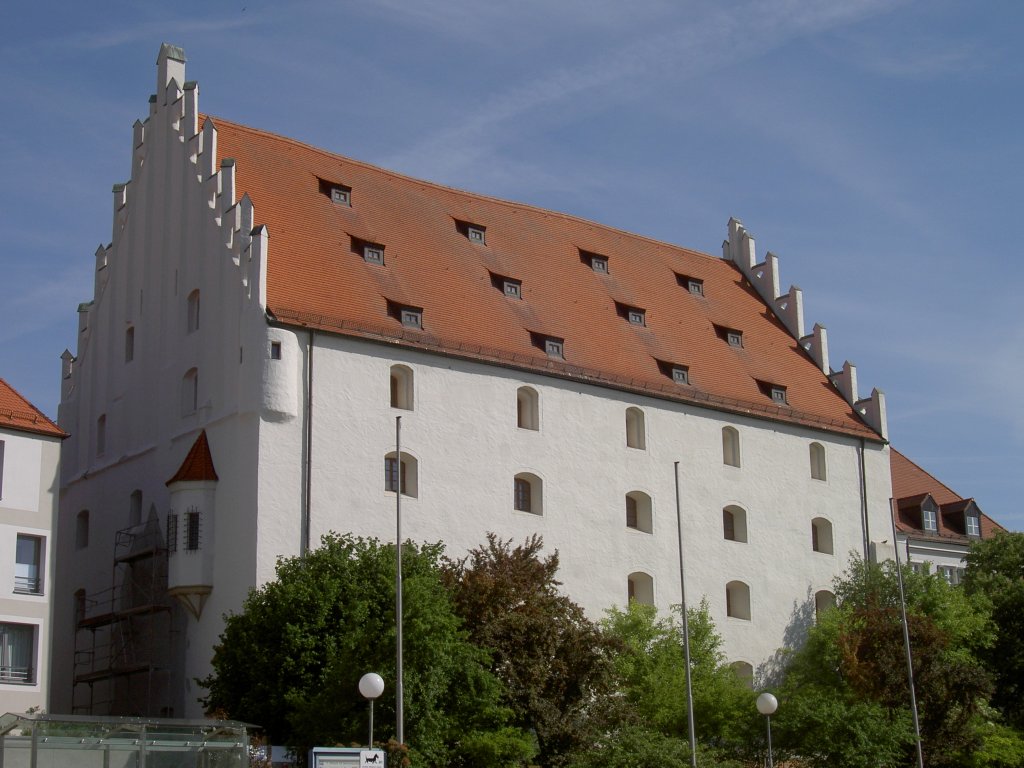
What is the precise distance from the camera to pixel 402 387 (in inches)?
1805

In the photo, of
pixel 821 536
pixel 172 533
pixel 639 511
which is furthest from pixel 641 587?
pixel 172 533

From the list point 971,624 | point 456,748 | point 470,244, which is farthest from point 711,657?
point 470,244

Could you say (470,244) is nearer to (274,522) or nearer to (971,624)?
(274,522)

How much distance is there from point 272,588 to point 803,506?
836 inches

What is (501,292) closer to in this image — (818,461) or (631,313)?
(631,313)

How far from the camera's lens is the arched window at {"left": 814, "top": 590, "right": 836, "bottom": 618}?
2116 inches

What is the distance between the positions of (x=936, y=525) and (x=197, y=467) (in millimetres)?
29136

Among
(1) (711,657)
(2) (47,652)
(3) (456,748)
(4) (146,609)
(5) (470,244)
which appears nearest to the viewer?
(3) (456,748)

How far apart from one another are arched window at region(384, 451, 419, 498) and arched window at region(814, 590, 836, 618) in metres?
15.6

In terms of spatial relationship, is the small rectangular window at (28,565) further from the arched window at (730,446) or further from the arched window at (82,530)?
the arched window at (730,446)

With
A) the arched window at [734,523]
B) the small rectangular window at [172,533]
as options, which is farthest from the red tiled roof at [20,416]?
the arched window at [734,523]

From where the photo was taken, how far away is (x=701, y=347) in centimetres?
5531

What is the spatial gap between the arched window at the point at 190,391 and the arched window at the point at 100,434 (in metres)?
5.04

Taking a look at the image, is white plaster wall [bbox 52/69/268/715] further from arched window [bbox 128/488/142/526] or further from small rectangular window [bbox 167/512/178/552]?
small rectangular window [bbox 167/512/178/552]
